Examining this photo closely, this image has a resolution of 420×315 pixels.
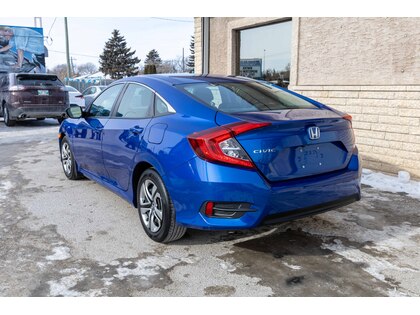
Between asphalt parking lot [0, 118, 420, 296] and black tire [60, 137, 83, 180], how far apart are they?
81 centimetres

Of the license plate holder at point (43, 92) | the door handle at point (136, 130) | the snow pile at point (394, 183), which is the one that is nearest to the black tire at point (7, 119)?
the license plate holder at point (43, 92)

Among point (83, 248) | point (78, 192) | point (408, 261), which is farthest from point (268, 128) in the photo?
point (78, 192)

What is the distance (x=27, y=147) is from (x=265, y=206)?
24.9 ft

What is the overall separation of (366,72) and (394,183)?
6.77 ft

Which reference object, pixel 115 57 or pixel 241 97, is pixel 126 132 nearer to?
pixel 241 97

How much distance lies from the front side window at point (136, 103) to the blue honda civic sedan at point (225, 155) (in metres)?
0.01

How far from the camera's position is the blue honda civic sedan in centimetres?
280

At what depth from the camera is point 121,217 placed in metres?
4.20

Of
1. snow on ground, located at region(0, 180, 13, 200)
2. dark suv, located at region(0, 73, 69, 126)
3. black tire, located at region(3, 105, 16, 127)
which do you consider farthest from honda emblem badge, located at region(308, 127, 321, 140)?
black tire, located at region(3, 105, 16, 127)

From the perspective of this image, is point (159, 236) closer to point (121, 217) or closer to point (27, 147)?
point (121, 217)

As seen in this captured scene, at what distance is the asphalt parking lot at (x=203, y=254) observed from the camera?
2.75 m

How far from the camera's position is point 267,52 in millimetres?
8977
